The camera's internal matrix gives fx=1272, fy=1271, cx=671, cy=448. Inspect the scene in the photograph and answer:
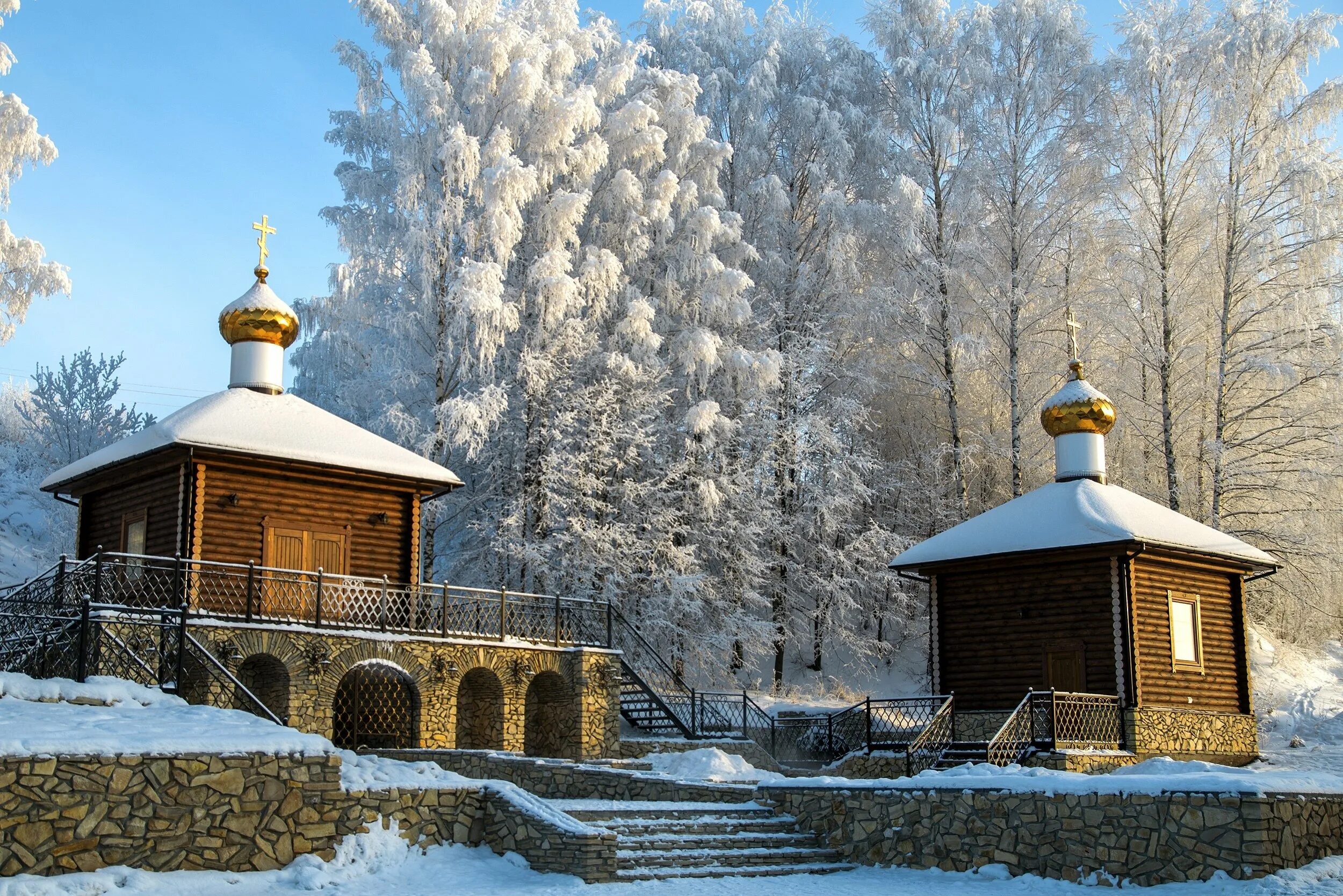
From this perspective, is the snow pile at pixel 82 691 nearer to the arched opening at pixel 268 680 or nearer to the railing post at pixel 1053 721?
the arched opening at pixel 268 680

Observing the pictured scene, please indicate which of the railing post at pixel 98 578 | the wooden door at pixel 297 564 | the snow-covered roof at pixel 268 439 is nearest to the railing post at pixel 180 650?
the railing post at pixel 98 578

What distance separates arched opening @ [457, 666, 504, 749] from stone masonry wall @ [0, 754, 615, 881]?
6259 millimetres

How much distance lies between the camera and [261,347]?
20219 millimetres

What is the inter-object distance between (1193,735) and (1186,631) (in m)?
1.68

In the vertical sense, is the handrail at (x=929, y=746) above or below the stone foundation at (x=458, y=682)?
below

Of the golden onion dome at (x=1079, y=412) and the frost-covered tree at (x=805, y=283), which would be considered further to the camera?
the frost-covered tree at (x=805, y=283)

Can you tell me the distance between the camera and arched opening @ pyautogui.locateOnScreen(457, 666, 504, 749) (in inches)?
736

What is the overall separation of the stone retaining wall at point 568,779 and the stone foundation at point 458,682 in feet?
4.12

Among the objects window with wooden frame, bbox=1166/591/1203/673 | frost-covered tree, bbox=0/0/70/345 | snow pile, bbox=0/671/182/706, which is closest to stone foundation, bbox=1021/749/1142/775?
window with wooden frame, bbox=1166/591/1203/673

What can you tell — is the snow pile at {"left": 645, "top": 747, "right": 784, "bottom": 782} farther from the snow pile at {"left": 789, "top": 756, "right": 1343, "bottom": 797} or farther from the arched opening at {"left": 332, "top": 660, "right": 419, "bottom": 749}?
the arched opening at {"left": 332, "top": 660, "right": 419, "bottom": 749}

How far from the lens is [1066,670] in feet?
65.9

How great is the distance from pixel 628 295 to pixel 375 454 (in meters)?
9.09

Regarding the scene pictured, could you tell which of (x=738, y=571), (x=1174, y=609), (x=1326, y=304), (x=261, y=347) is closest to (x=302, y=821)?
(x=261, y=347)

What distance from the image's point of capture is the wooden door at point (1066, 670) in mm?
19828
